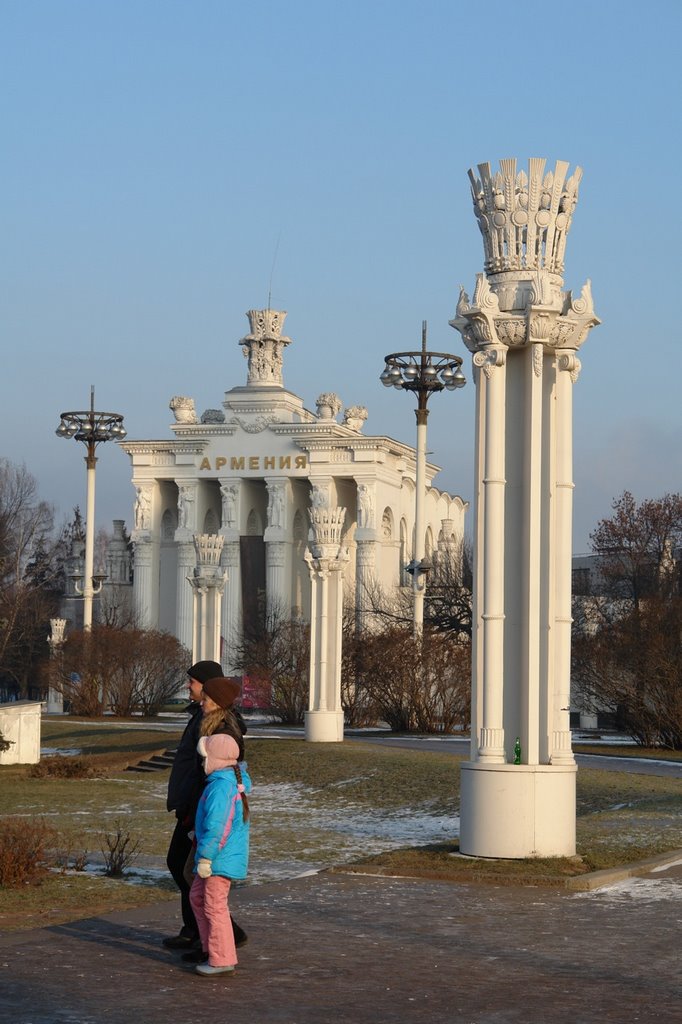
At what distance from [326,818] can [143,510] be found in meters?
80.0

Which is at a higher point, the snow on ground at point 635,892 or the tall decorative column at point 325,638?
the tall decorative column at point 325,638

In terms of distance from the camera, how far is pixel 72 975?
9648 mm

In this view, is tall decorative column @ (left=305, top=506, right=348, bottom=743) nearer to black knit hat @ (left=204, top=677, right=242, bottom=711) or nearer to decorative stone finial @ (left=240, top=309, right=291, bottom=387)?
black knit hat @ (left=204, top=677, right=242, bottom=711)

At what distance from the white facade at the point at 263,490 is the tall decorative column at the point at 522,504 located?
252 feet

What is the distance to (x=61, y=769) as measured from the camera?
29219 millimetres

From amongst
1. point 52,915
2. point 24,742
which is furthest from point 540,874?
point 24,742

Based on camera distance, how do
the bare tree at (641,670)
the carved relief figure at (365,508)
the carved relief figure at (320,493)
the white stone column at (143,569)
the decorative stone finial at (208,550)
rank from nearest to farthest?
the bare tree at (641,670), the decorative stone finial at (208,550), the carved relief figure at (365,508), the carved relief figure at (320,493), the white stone column at (143,569)

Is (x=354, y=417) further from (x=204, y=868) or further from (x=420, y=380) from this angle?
(x=204, y=868)

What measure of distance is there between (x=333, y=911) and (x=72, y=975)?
3.10 meters

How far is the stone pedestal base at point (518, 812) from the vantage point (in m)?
15.0

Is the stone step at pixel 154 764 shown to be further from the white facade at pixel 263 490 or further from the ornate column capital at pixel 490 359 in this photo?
the white facade at pixel 263 490

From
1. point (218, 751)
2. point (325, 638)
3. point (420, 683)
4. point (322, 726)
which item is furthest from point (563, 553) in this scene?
point (420, 683)

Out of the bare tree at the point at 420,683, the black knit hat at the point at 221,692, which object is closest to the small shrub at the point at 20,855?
the black knit hat at the point at 221,692

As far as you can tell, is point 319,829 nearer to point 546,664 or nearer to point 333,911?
point 546,664
